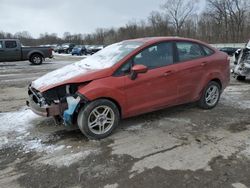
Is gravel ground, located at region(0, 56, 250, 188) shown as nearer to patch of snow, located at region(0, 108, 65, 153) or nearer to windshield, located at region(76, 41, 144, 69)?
patch of snow, located at region(0, 108, 65, 153)

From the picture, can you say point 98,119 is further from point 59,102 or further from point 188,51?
point 188,51

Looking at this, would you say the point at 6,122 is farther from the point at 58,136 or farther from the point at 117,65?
the point at 117,65

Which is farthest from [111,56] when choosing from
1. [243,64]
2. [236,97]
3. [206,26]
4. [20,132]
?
[206,26]

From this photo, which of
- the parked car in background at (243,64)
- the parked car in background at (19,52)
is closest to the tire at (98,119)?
the parked car in background at (243,64)

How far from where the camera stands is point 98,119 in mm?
4531

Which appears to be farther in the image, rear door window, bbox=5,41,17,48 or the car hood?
rear door window, bbox=5,41,17,48

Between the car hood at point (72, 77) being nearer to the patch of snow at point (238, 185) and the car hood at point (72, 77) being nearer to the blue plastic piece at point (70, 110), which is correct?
the blue plastic piece at point (70, 110)

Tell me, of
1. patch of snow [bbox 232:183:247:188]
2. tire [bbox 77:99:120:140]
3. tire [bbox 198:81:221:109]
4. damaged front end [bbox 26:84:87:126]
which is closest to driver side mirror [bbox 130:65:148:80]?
tire [bbox 77:99:120:140]

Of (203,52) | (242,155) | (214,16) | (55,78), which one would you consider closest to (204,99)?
(203,52)

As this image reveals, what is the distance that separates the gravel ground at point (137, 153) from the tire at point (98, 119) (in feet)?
0.48

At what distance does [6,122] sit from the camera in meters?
5.52

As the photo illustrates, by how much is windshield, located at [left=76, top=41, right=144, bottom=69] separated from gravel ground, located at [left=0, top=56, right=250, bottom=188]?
1.17 metres

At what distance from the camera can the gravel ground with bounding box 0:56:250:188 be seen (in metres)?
3.33

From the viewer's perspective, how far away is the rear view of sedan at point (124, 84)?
4.45m
